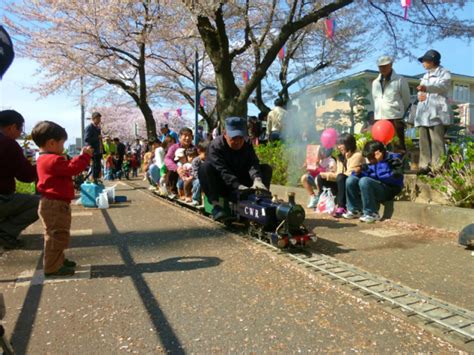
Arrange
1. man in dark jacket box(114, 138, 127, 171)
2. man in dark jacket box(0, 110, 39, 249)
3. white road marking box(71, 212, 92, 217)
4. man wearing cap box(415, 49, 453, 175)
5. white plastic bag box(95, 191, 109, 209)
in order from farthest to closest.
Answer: man in dark jacket box(114, 138, 127, 171)
white plastic bag box(95, 191, 109, 209)
white road marking box(71, 212, 92, 217)
man wearing cap box(415, 49, 453, 175)
man in dark jacket box(0, 110, 39, 249)

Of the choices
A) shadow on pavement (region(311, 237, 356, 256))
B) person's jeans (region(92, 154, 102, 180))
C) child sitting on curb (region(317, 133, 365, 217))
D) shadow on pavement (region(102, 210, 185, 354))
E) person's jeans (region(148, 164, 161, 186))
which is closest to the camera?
shadow on pavement (region(102, 210, 185, 354))

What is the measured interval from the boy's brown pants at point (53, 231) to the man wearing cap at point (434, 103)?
17.2ft

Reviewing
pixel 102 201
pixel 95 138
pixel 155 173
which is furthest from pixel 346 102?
pixel 102 201

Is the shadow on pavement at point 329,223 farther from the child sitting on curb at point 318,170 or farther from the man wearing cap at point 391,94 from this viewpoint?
the man wearing cap at point 391,94

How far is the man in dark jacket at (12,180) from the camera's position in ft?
15.1

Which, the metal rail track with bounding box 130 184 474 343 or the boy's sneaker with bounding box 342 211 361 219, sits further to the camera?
the boy's sneaker with bounding box 342 211 361 219

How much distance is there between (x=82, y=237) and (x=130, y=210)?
2.40m

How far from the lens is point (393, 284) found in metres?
3.36

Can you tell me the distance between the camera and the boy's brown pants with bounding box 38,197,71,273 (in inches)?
141

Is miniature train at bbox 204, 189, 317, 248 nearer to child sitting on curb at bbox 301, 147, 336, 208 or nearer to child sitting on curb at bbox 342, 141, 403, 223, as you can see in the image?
child sitting on curb at bbox 342, 141, 403, 223

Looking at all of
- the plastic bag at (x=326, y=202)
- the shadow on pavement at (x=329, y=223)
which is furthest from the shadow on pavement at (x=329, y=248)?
the plastic bag at (x=326, y=202)

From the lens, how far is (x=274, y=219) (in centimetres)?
453

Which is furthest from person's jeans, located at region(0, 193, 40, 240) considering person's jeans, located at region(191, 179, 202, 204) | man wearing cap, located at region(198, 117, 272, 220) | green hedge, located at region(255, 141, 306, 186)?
green hedge, located at region(255, 141, 306, 186)

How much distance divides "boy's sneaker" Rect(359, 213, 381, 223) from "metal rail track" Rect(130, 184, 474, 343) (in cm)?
195
